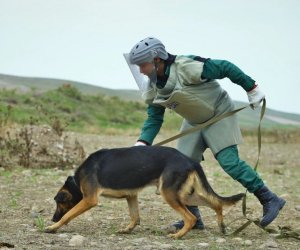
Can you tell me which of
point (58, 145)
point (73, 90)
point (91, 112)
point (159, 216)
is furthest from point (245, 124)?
point (159, 216)

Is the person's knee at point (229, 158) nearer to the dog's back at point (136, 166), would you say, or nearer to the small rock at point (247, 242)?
the dog's back at point (136, 166)

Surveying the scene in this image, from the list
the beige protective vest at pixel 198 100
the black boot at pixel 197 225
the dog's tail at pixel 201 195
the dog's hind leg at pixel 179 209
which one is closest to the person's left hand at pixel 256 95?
the beige protective vest at pixel 198 100

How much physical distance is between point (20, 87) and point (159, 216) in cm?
4122

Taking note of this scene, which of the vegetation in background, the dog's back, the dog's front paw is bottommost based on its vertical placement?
the vegetation in background

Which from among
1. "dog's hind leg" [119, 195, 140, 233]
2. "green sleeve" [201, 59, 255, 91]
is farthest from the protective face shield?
"dog's hind leg" [119, 195, 140, 233]

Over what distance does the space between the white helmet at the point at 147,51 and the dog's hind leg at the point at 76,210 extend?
1.58 m

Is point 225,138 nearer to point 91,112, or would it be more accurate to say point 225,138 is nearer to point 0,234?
point 0,234

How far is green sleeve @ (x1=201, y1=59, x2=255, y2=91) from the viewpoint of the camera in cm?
753

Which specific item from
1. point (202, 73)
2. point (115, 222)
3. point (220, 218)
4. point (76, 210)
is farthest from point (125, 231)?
point (202, 73)

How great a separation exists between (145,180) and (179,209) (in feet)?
1.56

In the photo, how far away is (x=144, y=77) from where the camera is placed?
8539 millimetres

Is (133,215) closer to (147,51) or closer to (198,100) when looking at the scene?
(198,100)

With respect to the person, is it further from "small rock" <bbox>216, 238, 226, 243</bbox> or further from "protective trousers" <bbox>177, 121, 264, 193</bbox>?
"small rock" <bbox>216, 238, 226, 243</bbox>

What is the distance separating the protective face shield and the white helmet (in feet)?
0.54
